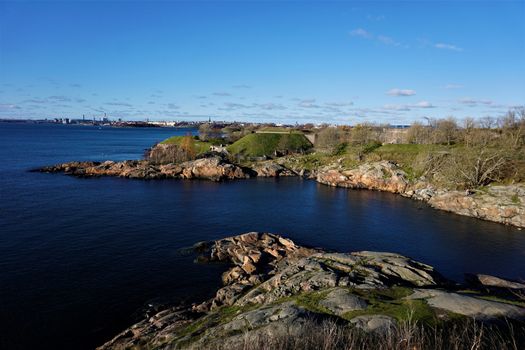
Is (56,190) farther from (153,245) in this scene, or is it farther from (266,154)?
(266,154)

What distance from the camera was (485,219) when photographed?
201 feet

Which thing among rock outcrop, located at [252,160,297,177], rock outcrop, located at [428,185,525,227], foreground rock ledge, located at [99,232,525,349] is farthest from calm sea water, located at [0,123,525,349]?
rock outcrop, located at [252,160,297,177]

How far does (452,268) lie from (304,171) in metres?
72.7

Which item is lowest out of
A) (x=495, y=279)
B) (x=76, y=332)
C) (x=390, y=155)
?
(x=76, y=332)

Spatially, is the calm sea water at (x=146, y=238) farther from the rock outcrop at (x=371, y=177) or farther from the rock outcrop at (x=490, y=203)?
the rock outcrop at (x=371, y=177)

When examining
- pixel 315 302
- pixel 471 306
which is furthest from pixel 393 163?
pixel 315 302

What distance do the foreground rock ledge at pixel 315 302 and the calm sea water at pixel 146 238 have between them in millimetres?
3920

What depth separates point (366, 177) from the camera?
91.7m

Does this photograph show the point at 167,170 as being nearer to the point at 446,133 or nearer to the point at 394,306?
the point at 394,306

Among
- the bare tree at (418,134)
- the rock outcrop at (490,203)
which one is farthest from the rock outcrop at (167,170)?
the bare tree at (418,134)

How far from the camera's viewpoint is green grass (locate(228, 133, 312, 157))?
434 ft

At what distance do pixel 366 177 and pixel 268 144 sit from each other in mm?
55242

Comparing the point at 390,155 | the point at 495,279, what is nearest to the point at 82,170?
the point at 390,155

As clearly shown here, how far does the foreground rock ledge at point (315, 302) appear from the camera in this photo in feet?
60.5
